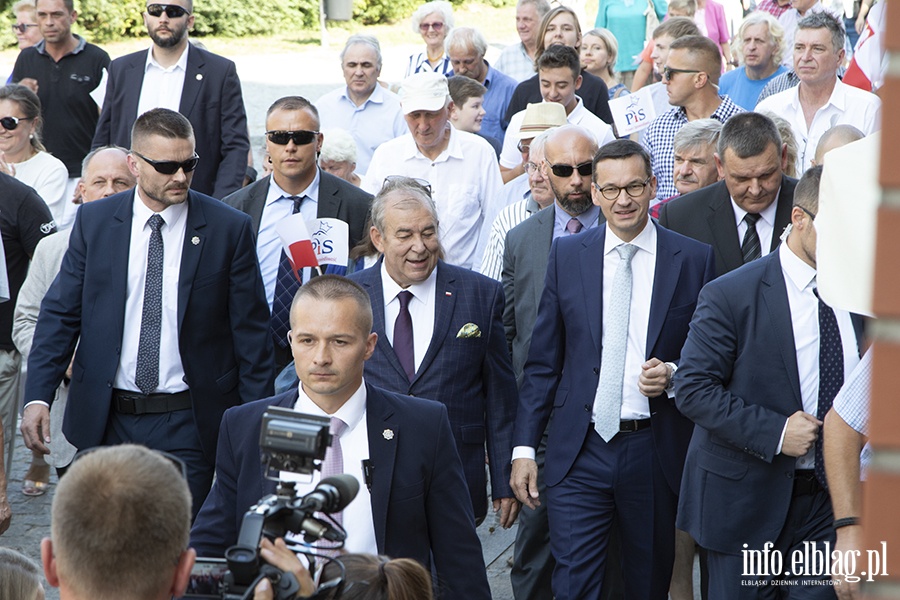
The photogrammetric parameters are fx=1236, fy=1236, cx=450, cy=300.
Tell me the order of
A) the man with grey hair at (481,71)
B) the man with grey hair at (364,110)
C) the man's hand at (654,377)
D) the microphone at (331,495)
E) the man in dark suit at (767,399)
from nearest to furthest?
the microphone at (331,495), the man in dark suit at (767,399), the man's hand at (654,377), the man with grey hair at (364,110), the man with grey hair at (481,71)

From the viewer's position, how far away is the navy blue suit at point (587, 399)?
6.02m

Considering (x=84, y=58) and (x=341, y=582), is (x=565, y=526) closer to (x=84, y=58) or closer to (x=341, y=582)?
(x=341, y=582)

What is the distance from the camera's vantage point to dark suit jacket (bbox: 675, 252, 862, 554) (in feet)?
17.3

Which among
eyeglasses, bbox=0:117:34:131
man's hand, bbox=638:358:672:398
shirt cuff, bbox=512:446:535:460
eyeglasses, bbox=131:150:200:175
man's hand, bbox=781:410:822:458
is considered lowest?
shirt cuff, bbox=512:446:535:460

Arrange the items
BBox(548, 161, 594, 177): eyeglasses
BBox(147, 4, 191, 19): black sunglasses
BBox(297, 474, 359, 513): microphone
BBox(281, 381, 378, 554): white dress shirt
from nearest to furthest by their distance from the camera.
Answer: BBox(297, 474, 359, 513): microphone < BBox(281, 381, 378, 554): white dress shirt < BBox(548, 161, 594, 177): eyeglasses < BBox(147, 4, 191, 19): black sunglasses

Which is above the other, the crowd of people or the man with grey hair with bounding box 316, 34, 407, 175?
the man with grey hair with bounding box 316, 34, 407, 175

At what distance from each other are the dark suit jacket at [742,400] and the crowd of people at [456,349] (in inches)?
0.4

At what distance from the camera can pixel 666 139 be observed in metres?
8.91

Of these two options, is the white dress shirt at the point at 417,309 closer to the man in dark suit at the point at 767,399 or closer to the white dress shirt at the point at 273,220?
the man in dark suit at the point at 767,399

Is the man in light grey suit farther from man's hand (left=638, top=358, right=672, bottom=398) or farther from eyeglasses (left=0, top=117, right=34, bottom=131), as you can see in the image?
eyeglasses (left=0, top=117, right=34, bottom=131)

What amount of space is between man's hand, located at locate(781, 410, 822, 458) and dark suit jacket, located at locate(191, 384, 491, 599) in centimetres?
147

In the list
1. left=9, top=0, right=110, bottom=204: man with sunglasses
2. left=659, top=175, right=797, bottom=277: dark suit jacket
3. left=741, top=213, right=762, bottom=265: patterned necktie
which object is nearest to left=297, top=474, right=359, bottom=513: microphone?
left=659, top=175, right=797, bottom=277: dark suit jacket

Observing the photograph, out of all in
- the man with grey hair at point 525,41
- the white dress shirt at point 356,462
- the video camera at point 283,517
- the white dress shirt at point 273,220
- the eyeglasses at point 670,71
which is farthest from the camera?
the man with grey hair at point 525,41

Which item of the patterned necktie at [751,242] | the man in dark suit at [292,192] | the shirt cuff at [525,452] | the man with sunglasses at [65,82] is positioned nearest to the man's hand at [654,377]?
the shirt cuff at [525,452]
